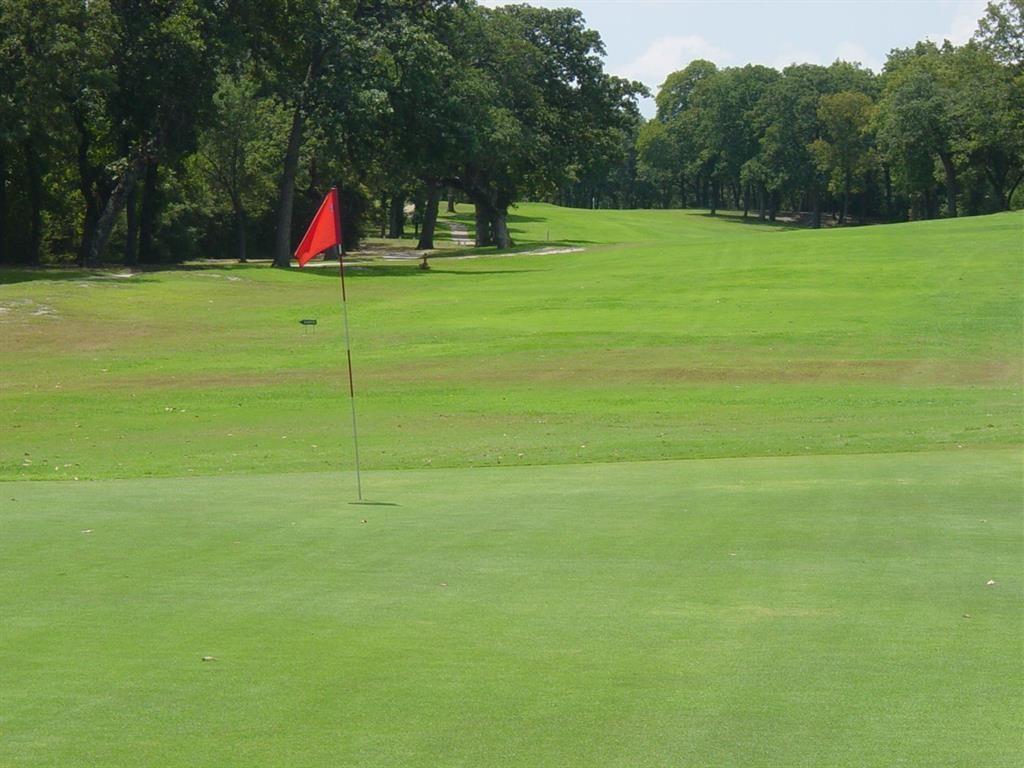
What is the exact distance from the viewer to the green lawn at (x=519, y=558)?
6.01 m

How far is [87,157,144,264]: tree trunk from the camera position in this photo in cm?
5216

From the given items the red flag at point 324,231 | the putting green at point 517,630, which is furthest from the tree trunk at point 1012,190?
the red flag at point 324,231

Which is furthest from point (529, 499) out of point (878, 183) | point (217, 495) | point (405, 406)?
point (878, 183)

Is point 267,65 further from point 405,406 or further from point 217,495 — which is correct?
point 217,495

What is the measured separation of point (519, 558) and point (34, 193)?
4859 cm

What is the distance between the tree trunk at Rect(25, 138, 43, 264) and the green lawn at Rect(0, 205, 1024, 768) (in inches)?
851

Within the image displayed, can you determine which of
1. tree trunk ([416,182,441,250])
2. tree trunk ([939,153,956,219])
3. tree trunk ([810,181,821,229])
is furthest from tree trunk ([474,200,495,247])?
tree trunk ([810,181,821,229])

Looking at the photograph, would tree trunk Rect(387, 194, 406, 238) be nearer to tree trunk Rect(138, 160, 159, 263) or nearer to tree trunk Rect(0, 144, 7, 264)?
tree trunk Rect(138, 160, 159, 263)

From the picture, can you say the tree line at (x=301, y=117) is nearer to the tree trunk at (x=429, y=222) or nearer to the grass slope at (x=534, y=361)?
the tree trunk at (x=429, y=222)

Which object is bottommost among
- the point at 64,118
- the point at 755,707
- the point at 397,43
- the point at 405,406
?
the point at 405,406

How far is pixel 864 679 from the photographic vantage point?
6750 millimetres

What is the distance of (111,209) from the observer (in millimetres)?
53094

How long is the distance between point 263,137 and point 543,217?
5486 cm

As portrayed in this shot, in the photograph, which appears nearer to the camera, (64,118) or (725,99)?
(64,118)
